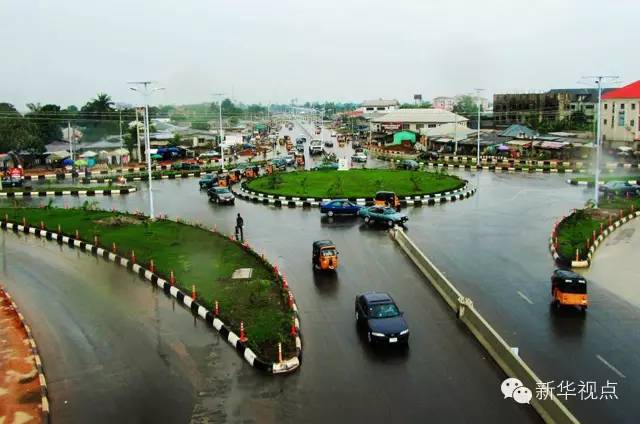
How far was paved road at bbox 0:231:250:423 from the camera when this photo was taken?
528 inches

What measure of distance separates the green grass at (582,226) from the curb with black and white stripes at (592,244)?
193mm

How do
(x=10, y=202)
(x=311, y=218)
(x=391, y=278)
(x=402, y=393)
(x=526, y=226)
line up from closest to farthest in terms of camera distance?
(x=402, y=393), (x=391, y=278), (x=526, y=226), (x=311, y=218), (x=10, y=202)

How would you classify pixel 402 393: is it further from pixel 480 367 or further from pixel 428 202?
pixel 428 202

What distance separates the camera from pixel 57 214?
37438mm

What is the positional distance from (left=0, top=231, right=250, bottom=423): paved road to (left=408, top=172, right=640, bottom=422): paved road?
800 centimetres

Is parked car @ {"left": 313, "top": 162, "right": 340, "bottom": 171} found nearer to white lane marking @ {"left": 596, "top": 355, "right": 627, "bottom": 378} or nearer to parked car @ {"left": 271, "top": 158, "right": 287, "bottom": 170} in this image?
parked car @ {"left": 271, "top": 158, "right": 287, "bottom": 170}

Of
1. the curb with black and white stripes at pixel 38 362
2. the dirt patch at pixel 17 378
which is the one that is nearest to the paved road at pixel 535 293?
the curb with black and white stripes at pixel 38 362

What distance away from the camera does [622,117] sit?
2795 inches

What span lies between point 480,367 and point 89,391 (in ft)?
31.0

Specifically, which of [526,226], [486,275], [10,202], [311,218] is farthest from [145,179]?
[486,275]

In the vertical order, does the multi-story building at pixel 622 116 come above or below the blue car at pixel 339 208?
above

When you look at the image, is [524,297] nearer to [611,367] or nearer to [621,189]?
[611,367]

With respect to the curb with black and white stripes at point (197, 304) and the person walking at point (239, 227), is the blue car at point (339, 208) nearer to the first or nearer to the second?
the person walking at point (239, 227)

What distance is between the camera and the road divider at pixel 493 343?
12430mm
